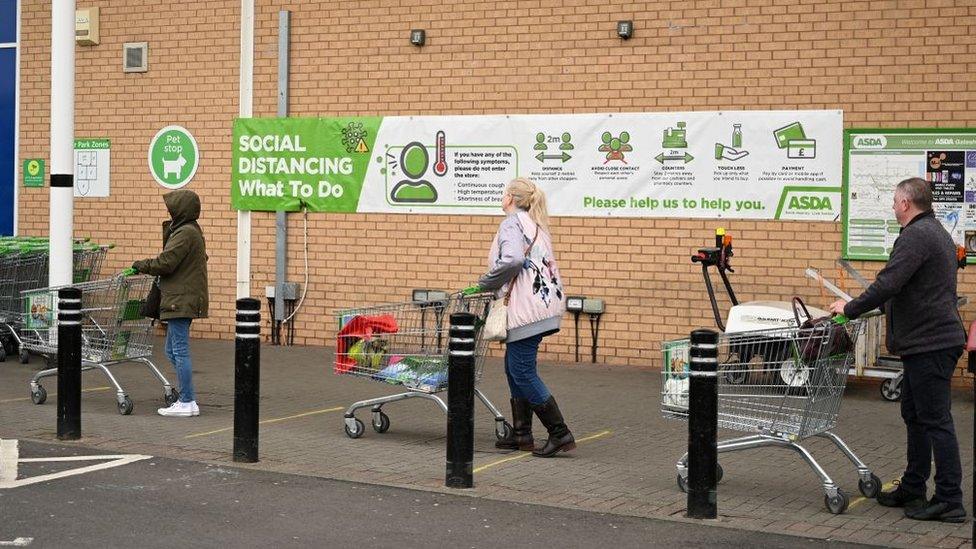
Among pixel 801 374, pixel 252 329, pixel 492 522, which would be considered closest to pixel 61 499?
pixel 252 329

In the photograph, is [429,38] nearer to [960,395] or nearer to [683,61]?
[683,61]

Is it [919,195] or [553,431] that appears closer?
[919,195]

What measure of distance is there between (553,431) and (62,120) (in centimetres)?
580

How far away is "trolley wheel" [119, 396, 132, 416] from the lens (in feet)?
37.9

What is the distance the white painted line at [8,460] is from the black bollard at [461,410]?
272cm

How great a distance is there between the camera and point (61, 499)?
8133mm

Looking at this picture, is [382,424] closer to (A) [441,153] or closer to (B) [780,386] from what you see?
(B) [780,386]

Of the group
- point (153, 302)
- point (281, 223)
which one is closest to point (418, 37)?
point (281, 223)

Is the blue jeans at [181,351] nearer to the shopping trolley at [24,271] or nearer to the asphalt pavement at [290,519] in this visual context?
the asphalt pavement at [290,519]

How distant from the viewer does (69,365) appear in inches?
403

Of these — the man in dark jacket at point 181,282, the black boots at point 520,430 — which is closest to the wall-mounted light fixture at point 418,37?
the man in dark jacket at point 181,282

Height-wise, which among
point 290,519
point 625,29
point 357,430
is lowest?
point 290,519

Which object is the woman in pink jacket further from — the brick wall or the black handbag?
the brick wall

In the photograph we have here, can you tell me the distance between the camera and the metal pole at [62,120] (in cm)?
1273
